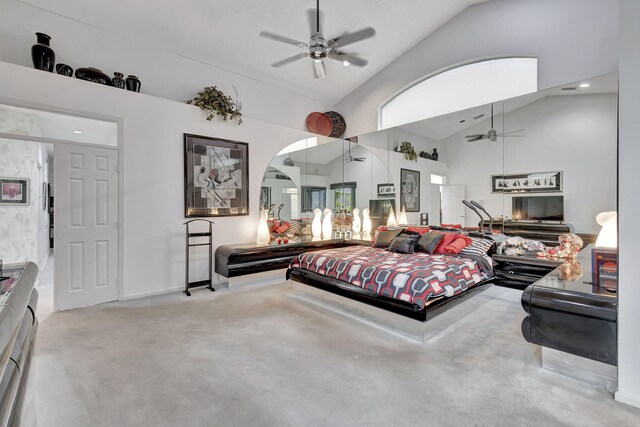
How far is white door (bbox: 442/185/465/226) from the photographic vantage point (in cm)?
487

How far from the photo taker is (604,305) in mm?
2068

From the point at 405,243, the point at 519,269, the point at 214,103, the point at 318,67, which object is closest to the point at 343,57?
the point at 318,67

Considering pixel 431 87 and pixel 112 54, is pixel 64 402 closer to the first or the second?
pixel 112 54

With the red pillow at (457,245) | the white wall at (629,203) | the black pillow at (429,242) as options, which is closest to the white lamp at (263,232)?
the black pillow at (429,242)

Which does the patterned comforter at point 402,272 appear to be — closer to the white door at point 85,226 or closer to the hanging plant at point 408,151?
the hanging plant at point 408,151

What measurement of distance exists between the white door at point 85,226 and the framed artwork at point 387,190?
4.37 metres

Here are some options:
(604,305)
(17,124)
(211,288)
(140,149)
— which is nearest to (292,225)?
(211,288)

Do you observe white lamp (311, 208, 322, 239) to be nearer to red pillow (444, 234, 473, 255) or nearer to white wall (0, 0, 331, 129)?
white wall (0, 0, 331, 129)

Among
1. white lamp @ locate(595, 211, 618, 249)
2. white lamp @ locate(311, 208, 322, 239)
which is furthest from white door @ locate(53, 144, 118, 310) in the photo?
white lamp @ locate(595, 211, 618, 249)

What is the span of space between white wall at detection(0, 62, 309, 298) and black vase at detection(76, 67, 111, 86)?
106 millimetres

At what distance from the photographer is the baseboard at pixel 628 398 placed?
190cm

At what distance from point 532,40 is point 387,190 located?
10.1ft

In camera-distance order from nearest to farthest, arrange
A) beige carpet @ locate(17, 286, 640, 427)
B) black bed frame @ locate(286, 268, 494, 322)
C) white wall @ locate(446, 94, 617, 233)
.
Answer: beige carpet @ locate(17, 286, 640, 427) → black bed frame @ locate(286, 268, 494, 322) → white wall @ locate(446, 94, 617, 233)

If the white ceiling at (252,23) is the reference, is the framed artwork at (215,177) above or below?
below
